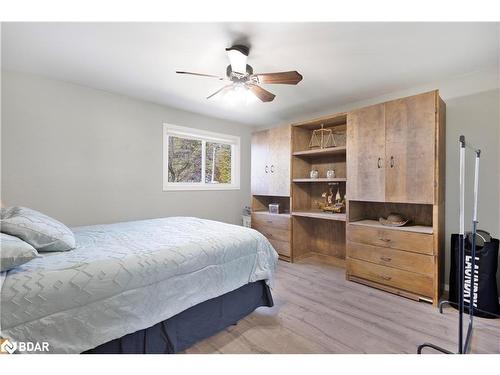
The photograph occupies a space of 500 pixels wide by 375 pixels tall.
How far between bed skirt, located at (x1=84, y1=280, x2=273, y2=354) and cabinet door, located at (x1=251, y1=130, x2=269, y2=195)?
2002mm

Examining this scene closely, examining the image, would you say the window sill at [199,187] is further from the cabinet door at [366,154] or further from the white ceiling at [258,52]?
the cabinet door at [366,154]

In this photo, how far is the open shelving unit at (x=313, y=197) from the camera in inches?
136

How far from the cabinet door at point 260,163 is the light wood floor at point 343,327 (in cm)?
178

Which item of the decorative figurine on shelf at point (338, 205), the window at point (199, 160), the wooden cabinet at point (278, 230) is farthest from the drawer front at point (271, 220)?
the window at point (199, 160)

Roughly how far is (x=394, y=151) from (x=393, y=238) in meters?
0.93

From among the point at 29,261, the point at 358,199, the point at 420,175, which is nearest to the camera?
the point at 29,261

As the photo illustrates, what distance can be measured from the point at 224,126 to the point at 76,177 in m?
2.36

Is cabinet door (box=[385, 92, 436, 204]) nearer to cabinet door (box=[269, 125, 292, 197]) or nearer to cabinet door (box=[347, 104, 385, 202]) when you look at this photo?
cabinet door (box=[347, 104, 385, 202])

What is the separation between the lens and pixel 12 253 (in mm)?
1131

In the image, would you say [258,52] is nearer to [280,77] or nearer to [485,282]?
[280,77]

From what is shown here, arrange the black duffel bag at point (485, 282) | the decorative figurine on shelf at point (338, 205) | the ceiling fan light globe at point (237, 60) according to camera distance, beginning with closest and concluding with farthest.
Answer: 1. the ceiling fan light globe at point (237, 60)
2. the black duffel bag at point (485, 282)
3. the decorative figurine on shelf at point (338, 205)

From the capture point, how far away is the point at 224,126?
418cm
